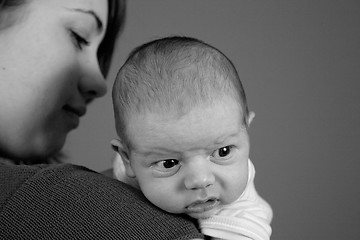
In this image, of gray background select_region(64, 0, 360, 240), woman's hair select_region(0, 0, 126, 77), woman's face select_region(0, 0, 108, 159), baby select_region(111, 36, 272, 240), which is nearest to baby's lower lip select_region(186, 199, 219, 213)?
baby select_region(111, 36, 272, 240)

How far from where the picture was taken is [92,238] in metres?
0.67

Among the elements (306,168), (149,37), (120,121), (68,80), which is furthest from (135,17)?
(120,121)

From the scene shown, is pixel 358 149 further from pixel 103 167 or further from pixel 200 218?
pixel 200 218

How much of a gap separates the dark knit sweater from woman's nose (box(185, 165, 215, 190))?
0.06m

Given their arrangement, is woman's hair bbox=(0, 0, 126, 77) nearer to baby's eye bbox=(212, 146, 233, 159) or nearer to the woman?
the woman

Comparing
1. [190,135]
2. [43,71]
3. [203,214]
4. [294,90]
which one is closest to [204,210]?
[203,214]

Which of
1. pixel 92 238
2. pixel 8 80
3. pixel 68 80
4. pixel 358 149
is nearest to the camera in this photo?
pixel 92 238

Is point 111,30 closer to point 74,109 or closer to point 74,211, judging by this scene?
point 74,109

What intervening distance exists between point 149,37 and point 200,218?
5.47ft

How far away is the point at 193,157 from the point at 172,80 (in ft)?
0.44

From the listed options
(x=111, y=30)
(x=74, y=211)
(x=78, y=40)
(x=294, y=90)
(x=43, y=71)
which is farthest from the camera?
(x=294, y=90)

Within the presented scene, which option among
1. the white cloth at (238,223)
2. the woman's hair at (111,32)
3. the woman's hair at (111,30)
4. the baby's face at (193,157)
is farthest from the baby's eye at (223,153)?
the woman's hair at (111,30)

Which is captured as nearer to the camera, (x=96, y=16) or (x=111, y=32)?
(x=96, y=16)

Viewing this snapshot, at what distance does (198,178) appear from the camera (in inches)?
29.5
